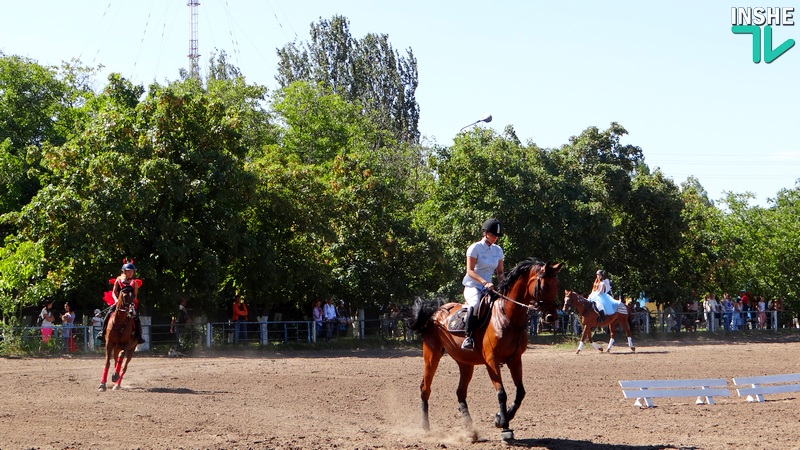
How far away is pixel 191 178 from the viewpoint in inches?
1276

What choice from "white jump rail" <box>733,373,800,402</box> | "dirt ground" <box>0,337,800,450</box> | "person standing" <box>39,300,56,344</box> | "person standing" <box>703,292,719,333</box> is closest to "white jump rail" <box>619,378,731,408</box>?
"dirt ground" <box>0,337,800,450</box>

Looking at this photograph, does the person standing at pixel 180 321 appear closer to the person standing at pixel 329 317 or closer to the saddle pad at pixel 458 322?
the person standing at pixel 329 317

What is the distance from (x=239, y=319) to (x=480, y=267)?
23.9 meters

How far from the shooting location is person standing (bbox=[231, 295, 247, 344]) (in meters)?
33.0

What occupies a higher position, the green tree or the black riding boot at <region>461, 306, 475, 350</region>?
the green tree

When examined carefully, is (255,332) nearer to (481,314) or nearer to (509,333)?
(481,314)

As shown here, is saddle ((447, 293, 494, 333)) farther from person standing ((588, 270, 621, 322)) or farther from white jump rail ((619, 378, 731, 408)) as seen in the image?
person standing ((588, 270, 621, 322))

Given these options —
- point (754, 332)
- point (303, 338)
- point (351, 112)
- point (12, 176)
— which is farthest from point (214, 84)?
point (754, 332)

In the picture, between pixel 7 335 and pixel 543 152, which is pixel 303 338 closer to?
Result: pixel 7 335

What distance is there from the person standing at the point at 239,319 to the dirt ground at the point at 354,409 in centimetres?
640

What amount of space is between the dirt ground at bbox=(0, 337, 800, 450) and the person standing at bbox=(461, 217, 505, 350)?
1.50 metres

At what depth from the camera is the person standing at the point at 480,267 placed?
A: 12820 mm

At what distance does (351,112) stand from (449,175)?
23333 millimetres

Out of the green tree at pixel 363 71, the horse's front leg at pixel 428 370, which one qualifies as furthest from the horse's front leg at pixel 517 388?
the green tree at pixel 363 71
